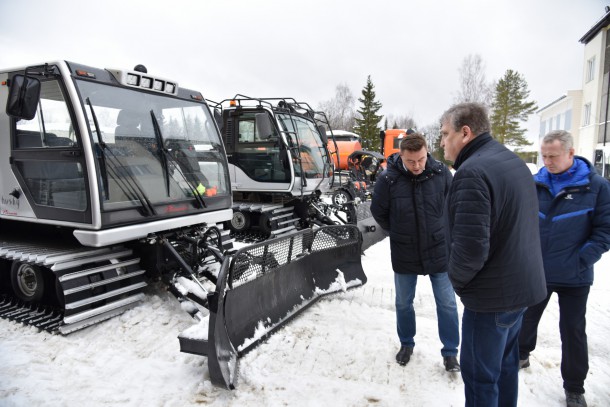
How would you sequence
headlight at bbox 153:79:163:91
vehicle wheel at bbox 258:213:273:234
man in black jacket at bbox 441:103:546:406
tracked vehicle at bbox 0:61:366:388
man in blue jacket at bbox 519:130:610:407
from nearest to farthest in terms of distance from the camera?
man in black jacket at bbox 441:103:546:406
man in blue jacket at bbox 519:130:610:407
tracked vehicle at bbox 0:61:366:388
headlight at bbox 153:79:163:91
vehicle wheel at bbox 258:213:273:234

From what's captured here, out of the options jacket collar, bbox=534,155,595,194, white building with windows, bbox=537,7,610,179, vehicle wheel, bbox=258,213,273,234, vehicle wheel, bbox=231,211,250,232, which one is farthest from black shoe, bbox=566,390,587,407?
white building with windows, bbox=537,7,610,179

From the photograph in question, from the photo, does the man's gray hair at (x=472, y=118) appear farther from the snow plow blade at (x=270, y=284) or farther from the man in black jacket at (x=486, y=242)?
the snow plow blade at (x=270, y=284)

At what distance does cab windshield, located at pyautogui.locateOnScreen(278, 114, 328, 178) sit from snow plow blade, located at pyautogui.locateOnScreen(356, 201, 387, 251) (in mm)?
1108

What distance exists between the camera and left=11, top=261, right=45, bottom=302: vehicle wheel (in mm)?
4344

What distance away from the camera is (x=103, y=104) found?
4.05 metres

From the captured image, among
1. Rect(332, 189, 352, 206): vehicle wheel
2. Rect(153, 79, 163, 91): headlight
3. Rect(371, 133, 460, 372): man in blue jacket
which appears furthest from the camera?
Rect(332, 189, 352, 206): vehicle wheel

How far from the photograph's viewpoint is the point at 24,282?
4.49 metres

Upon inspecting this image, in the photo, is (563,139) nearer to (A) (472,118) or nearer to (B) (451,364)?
(A) (472,118)

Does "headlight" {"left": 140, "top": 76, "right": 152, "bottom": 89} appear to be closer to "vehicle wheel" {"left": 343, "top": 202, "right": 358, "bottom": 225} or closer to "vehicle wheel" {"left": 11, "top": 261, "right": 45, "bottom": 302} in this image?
"vehicle wheel" {"left": 11, "top": 261, "right": 45, "bottom": 302}

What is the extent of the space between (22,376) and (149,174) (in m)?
2.06

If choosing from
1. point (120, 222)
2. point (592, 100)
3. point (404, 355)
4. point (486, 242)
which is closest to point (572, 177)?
point (486, 242)

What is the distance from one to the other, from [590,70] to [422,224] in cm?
3075

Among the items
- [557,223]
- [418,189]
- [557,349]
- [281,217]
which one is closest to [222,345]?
[418,189]

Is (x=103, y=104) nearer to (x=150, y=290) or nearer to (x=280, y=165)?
(x=150, y=290)
